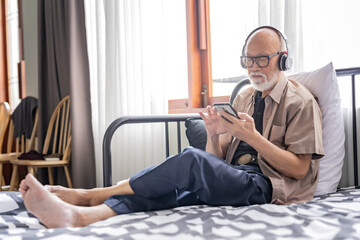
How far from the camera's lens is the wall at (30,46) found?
13.6ft

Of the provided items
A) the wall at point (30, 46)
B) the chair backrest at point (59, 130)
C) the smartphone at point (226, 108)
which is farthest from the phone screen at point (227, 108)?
the wall at point (30, 46)

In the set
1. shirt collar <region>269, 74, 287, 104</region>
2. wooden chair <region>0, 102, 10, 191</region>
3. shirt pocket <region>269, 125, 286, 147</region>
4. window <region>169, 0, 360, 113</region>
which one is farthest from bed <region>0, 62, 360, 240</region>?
wooden chair <region>0, 102, 10, 191</region>

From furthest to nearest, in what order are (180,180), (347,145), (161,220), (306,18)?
1. (306,18)
2. (347,145)
3. (180,180)
4. (161,220)

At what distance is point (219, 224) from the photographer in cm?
104

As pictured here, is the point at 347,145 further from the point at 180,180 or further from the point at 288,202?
the point at 180,180

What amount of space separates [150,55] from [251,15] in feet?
2.67

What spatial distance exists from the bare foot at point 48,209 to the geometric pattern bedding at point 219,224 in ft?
0.14

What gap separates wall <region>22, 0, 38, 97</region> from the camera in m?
4.14

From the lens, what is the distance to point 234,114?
1.36m

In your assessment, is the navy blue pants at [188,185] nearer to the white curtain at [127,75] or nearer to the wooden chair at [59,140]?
the white curtain at [127,75]

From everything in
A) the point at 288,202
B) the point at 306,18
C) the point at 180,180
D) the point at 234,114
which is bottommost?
the point at 288,202

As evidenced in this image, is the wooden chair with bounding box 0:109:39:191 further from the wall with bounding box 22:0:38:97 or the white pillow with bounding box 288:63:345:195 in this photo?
the white pillow with bounding box 288:63:345:195

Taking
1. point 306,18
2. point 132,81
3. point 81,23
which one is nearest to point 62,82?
point 81,23

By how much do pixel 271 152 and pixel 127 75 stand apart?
5.21 ft
